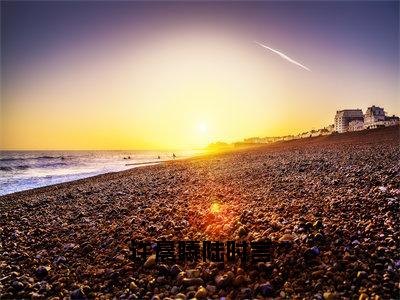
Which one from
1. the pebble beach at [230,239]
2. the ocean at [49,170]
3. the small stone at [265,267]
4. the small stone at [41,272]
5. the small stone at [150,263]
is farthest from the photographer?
the ocean at [49,170]

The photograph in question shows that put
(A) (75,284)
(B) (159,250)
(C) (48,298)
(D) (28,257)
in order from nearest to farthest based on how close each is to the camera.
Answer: (C) (48,298)
(A) (75,284)
(B) (159,250)
(D) (28,257)

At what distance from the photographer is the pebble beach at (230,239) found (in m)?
5.11

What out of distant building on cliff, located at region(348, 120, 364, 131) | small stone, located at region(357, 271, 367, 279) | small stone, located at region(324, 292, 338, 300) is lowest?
small stone, located at region(324, 292, 338, 300)

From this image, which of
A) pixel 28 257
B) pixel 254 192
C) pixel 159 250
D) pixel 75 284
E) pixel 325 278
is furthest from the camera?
pixel 254 192

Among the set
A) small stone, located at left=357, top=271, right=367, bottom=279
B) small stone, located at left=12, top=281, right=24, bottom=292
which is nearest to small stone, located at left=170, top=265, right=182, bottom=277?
small stone, located at left=12, top=281, right=24, bottom=292

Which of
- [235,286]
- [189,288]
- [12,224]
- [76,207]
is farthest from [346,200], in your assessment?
[12,224]

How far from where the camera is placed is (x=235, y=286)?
5238 millimetres

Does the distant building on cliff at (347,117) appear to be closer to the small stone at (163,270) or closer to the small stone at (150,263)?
the small stone at (150,263)

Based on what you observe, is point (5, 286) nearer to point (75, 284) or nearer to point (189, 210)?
point (75, 284)

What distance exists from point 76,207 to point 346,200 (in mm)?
11765

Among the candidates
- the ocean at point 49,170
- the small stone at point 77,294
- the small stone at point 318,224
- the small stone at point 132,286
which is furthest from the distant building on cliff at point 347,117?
the small stone at point 77,294

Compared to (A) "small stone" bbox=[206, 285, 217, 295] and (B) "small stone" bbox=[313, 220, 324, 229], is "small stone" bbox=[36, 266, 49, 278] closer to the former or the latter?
(A) "small stone" bbox=[206, 285, 217, 295]

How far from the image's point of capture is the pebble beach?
201 inches

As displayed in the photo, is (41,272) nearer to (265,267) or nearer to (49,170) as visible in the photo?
(265,267)
